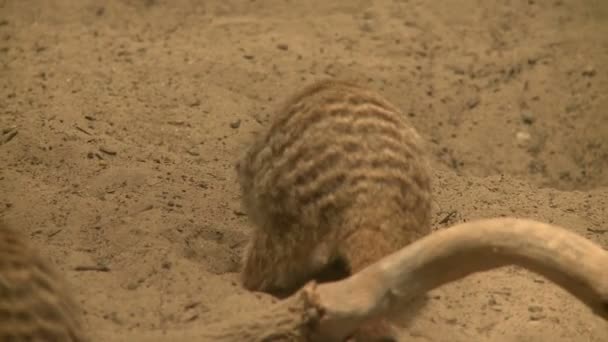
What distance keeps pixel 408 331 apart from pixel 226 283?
46 centimetres

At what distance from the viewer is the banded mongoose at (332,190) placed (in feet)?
6.70

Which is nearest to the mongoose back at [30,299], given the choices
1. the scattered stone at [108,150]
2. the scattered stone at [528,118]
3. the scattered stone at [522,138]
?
the scattered stone at [108,150]

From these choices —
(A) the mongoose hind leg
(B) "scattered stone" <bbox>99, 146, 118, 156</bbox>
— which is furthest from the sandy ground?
(A) the mongoose hind leg

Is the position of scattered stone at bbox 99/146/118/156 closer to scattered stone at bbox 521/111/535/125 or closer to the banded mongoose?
the banded mongoose

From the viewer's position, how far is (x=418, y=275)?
5.71 feet

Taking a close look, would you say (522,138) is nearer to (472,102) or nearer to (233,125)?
(472,102)

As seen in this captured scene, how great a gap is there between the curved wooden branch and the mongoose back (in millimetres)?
306

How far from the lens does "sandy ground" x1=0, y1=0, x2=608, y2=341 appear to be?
6.84 feet

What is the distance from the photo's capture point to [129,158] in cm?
273

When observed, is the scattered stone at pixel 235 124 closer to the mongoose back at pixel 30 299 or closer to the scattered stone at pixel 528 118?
the scattered stone at pixel 528 118

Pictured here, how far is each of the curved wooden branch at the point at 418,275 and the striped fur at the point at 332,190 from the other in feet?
0.77

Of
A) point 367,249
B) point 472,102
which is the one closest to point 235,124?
point 472,102

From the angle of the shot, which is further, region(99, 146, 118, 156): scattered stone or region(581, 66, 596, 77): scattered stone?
region(581, 66, 596, 77): scattered stone

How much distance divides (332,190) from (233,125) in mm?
1077
